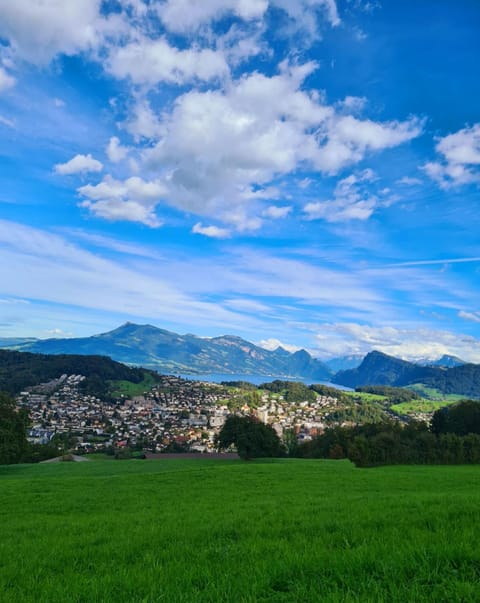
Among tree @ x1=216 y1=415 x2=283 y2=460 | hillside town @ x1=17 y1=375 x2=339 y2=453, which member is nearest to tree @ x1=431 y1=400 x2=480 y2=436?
hillside town @ x1=17 y1=375 x2=339 y2=453

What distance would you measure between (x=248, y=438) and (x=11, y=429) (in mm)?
31924

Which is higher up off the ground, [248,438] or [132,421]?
[248,438]

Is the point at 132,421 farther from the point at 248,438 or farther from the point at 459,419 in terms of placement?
the point at 459,419

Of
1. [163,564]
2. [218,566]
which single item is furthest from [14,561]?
[218,566]

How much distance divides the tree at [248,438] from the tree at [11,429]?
27281mm

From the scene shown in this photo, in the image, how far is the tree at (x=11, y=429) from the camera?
41200 mm

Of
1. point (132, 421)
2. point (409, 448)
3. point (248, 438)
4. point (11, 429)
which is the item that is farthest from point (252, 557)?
point (132, 421)

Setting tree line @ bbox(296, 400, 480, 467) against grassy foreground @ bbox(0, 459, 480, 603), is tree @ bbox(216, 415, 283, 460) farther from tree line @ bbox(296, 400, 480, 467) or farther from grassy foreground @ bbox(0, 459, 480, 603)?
grassy foreground @ bbox(0, 459, 480, 603)

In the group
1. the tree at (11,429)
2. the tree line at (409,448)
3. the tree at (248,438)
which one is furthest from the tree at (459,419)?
the tree at (11,429)

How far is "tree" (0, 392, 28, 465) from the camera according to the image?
135 feet

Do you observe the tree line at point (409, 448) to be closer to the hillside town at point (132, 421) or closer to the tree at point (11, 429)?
the hillside town at point (132, 421)

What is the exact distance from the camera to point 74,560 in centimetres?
645

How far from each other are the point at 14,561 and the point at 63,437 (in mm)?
122939

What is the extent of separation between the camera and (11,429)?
4203 centimetres
